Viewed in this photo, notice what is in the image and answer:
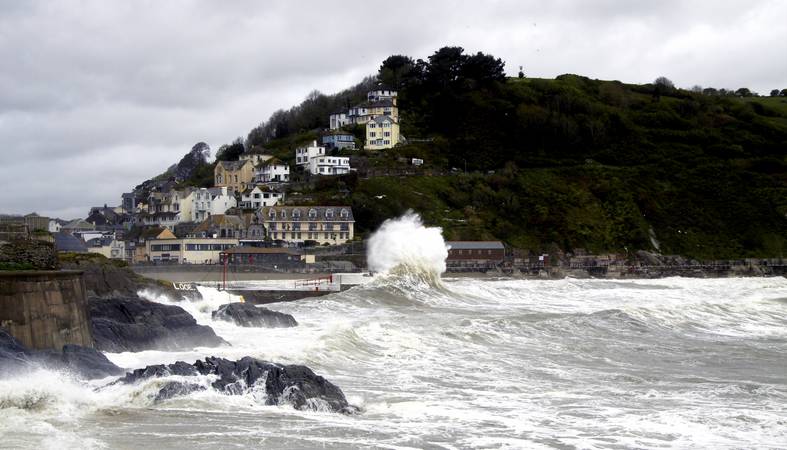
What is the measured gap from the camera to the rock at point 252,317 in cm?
2645

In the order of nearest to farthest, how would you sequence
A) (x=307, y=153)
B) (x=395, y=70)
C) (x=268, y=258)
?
(x=268, y=258) < (x=307, y=153) < (x=395, y=70)

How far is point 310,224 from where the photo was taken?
213ft

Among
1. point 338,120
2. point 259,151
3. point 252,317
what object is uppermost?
point 338,120

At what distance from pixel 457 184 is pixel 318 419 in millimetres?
62813

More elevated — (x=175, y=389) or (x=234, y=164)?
(x=234, y=164)

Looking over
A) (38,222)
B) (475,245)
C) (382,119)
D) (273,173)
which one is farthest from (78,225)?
(38,222)

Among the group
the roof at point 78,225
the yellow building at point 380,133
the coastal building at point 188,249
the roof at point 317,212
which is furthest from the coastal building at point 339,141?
the coastal building at point 188,249

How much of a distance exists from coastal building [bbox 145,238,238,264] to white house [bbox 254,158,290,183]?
19728mm

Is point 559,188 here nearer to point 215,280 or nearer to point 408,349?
point 215,280

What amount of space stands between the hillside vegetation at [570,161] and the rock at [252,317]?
38.4 meters

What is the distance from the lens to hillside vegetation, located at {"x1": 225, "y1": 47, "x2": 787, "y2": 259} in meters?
71.2

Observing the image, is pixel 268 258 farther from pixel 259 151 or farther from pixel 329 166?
pixel 259 151

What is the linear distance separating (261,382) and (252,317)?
11.7 meters

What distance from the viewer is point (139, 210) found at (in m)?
83.4
